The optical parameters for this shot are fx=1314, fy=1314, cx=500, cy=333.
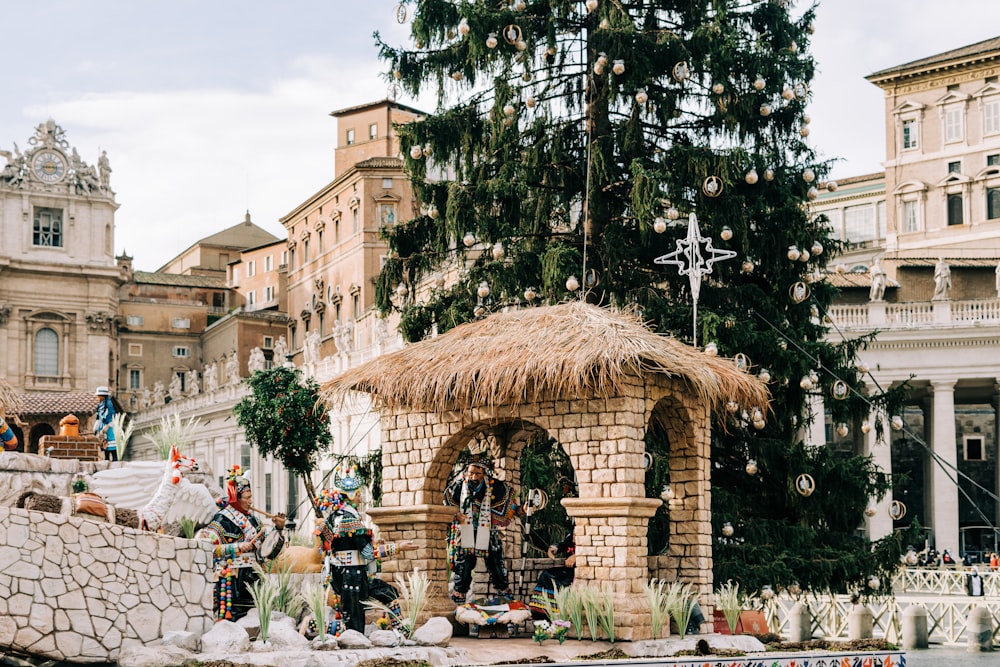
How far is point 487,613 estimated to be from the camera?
54.1 ft

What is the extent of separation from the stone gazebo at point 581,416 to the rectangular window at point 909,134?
53.4 meters

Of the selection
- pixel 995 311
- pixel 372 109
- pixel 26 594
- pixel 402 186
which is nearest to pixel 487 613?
pixel 26 594

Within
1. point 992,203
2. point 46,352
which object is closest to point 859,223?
point 992,203

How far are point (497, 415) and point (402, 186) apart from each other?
48388 mm

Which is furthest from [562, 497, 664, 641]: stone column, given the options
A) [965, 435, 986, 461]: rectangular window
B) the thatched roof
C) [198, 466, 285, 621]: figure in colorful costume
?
[965, 435, 986, 461]: rectangular window

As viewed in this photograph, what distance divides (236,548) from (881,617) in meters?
16.4

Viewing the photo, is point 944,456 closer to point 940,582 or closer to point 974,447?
point 940,582

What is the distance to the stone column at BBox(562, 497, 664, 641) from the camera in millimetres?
15500

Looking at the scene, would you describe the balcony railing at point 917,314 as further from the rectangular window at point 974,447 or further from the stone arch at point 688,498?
the stone arch at point 688,498

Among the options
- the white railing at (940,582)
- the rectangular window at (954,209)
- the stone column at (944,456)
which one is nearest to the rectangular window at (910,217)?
the rectangular window at (954,209)

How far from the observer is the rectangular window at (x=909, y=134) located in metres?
66.8

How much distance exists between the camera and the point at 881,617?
89.8 ft

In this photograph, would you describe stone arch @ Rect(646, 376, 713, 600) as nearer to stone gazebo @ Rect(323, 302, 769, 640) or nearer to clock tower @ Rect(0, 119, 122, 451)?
stone gazebo @ Rect(323, 302, 769, 640)

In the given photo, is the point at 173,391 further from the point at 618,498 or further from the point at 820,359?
the point at 618,498
